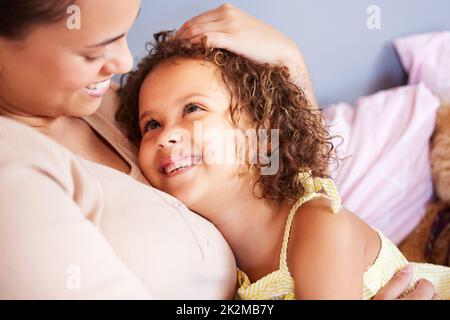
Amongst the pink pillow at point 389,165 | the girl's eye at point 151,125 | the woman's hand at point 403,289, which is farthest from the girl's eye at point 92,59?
the pink pillow at point 389,165

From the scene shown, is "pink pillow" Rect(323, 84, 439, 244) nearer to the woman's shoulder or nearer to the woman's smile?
the woman's smile

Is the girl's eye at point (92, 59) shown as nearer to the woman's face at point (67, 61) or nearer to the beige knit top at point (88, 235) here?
the woman's face at point (67, 61)

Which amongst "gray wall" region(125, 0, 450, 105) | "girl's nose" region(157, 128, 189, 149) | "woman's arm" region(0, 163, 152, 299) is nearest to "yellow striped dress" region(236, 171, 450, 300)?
"girl's nose" region(157, 128, 189, 149)

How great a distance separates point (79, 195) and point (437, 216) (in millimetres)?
1173

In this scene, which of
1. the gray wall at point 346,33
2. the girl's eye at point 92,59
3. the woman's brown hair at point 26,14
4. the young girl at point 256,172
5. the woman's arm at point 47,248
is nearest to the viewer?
the woman's arm at point 47,248

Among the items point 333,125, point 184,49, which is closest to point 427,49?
point 333,125

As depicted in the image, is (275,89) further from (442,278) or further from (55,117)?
(442,278)

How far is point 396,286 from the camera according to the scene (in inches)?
44.4

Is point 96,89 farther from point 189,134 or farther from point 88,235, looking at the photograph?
point 88,235

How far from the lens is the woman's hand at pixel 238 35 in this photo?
4.17 ft

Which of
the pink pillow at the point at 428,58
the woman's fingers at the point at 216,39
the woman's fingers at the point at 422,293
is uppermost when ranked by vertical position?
the woman's fingers at the point at 216,39

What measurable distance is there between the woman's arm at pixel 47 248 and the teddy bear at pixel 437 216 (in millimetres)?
1068
